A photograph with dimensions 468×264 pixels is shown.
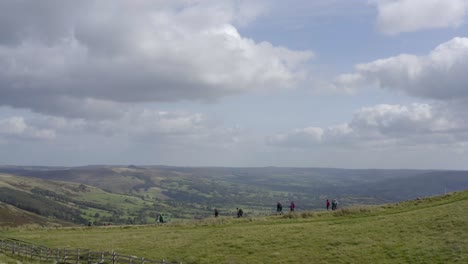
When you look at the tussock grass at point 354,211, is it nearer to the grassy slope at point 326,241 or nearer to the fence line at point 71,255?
the grassy slope at point 326,241

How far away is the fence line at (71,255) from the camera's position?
34.8 meters

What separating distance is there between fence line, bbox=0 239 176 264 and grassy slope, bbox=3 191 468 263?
2.69 m

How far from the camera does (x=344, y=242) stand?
114 feet

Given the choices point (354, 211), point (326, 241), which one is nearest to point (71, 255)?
point (326, 241)

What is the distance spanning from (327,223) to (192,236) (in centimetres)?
1540

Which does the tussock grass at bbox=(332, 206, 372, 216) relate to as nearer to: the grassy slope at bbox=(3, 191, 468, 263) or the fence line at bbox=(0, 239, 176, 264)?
the grassy slope at bbox=(3, 191, 468, 263)

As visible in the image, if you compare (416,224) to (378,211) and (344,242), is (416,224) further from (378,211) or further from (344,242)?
(378,211)

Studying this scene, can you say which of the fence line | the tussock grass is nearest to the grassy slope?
the tussock grass

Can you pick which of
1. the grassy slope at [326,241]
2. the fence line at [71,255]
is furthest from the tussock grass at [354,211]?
the fence line at [71,255]

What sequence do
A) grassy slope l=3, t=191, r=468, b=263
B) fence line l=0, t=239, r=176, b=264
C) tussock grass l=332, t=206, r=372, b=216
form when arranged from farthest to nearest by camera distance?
tussock grass l=332, t=206, r=372, b=216
fence line l=0, t=239, r=176, b=264
grassy slope l=3, t=191, r=468, b=263

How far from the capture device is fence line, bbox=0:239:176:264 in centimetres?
3481

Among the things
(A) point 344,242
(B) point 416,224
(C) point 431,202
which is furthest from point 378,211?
(A) point 344,242

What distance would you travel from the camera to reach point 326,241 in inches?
1405

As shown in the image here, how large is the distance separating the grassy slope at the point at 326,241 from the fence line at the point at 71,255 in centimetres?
269
